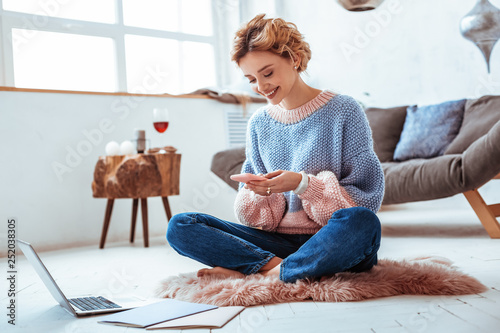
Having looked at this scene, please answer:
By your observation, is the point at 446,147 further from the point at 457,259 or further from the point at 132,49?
the point at 132,49

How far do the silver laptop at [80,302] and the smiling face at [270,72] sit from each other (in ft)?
2.45

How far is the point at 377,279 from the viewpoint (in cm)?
155

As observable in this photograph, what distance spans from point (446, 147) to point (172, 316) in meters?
2.56

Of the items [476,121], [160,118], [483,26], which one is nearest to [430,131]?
[476,121]

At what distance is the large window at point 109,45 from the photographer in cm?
384

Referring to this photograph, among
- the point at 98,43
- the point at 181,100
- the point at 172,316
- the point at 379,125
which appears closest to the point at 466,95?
the point at 379,125

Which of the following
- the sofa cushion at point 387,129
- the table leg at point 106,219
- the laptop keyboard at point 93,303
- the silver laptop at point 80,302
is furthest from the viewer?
the sofa cushion at point 387,129

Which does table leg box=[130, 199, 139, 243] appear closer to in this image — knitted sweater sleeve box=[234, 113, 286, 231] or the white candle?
the white candle

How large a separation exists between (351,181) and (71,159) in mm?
2252

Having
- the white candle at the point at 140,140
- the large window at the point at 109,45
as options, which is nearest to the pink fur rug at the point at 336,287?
the white candle at the point at 140,140

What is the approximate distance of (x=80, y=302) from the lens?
61.5 inches

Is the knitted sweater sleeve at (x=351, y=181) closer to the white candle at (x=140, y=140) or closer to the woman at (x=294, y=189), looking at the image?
the woman at (x=294, y=189)

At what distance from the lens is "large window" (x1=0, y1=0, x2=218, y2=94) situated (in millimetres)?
3838

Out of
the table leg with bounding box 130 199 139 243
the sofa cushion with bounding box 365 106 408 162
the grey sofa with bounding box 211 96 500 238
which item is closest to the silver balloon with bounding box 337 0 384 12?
the grey sofa with bounding box 211 96 500 238
